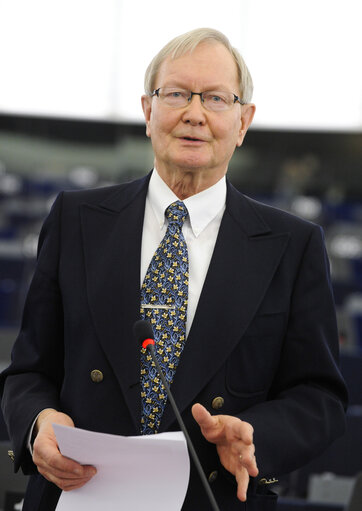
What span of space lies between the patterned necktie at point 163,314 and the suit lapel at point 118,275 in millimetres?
35

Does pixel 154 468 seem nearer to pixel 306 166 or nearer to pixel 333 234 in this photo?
pixel 333 234

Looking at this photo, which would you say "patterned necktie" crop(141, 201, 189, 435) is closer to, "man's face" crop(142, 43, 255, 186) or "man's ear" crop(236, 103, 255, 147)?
"man's face" crop(142, 43, 255, 186)

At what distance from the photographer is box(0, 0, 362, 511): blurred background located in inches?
536

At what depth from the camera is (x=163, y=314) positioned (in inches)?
63.9

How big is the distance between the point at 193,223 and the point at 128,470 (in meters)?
0.56

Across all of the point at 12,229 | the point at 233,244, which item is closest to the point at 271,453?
the point at 233,244

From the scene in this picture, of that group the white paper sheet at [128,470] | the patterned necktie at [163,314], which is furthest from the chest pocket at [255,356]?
the white paper sheet at [128,470]

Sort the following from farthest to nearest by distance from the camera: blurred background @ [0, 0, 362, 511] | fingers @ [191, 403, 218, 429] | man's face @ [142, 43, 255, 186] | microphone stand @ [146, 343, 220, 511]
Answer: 1. blurred background @ [0, 0, 362, 511]
2. man's face @ [142, 43, 255, 186]
3. fingers @ [191, 403, 218, 429]
4. microphone stand @ [146, 343, 220, 511]

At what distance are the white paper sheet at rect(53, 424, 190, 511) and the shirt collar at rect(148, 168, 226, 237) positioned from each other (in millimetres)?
510

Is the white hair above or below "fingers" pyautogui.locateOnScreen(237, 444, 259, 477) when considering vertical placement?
above

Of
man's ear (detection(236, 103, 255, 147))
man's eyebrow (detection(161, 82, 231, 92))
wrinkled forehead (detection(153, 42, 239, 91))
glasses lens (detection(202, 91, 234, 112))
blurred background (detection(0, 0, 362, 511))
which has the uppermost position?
wrinkled forehead (detection(153, 42, 239, 91))

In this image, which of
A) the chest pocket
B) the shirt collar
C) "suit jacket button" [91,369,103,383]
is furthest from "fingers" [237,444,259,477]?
the shirt collar

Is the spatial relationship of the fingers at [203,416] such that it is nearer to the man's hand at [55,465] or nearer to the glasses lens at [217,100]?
the man's hand at [55,465]

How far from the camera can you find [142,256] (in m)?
1.70
